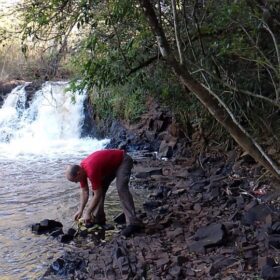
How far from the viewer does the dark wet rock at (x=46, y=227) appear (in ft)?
23.9

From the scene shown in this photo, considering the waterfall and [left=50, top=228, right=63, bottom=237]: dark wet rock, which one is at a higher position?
the waterfall

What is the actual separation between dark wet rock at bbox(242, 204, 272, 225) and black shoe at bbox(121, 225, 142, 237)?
1.33m

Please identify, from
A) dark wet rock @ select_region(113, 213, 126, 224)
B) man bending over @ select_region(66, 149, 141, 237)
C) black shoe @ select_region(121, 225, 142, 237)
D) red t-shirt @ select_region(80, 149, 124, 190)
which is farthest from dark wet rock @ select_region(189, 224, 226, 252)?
dark wet rock @ select_region(113, 213, 126, 224)

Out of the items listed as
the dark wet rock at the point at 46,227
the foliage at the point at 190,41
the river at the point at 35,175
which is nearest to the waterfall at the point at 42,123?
the river at the point at 35,175

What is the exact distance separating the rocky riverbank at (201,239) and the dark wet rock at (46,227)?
3.14ft

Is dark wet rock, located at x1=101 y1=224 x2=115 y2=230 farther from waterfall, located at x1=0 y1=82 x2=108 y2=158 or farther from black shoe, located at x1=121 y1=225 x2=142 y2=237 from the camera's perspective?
waterfall, located at x1=0 y1=82 x2=108 y2=158

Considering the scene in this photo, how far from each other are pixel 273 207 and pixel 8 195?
204 inches

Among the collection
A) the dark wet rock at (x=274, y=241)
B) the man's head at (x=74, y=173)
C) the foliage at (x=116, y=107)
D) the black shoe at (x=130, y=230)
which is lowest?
the black shoe at (x=130, y=230)

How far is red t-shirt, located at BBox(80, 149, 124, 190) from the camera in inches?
→ 256

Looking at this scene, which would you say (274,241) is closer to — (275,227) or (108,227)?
(275,227)

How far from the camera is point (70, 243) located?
677 cm

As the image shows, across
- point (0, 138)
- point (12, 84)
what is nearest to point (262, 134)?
point (0, 138)

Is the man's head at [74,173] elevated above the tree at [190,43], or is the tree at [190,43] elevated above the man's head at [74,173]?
→ the tree at [190,43]

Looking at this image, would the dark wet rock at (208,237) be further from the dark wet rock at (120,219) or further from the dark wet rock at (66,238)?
the dark wet rock at (66,238)
